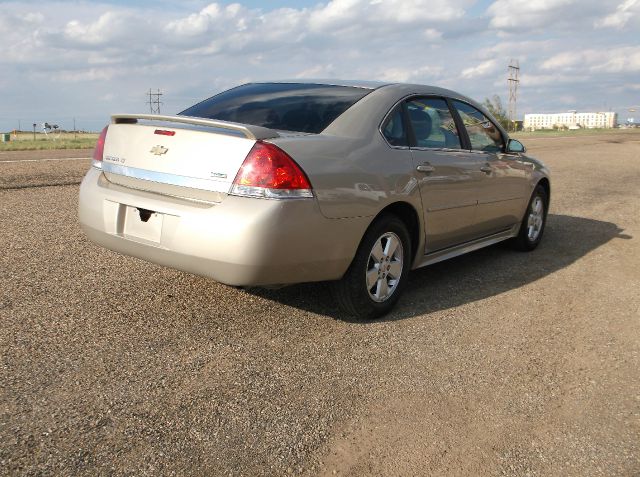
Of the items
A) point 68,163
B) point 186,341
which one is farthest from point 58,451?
point 68,163

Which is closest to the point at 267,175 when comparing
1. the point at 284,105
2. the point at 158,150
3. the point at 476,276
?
the point at 158,150

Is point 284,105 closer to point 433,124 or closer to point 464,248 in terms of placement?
point 433,124

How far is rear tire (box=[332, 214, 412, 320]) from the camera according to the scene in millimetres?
4121

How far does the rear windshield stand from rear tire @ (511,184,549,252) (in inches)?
112

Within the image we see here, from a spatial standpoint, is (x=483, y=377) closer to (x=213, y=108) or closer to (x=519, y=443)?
(x=519, y=443)

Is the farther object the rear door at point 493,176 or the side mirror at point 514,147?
the side mirror at point 514,147

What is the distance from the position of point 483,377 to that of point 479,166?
94.3 inches

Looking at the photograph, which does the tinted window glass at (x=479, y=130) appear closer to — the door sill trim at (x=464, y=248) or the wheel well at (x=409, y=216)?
the door sill trim at (x=464, y=248)

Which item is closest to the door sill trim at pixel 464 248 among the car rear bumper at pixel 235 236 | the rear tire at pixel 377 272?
the rear tire at pixel 377 272

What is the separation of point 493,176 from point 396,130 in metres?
1.55

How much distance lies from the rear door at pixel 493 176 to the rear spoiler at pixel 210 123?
2.38 meters

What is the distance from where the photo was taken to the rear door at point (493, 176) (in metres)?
5.53

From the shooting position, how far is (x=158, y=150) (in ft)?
12.8

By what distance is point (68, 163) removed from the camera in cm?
1442
